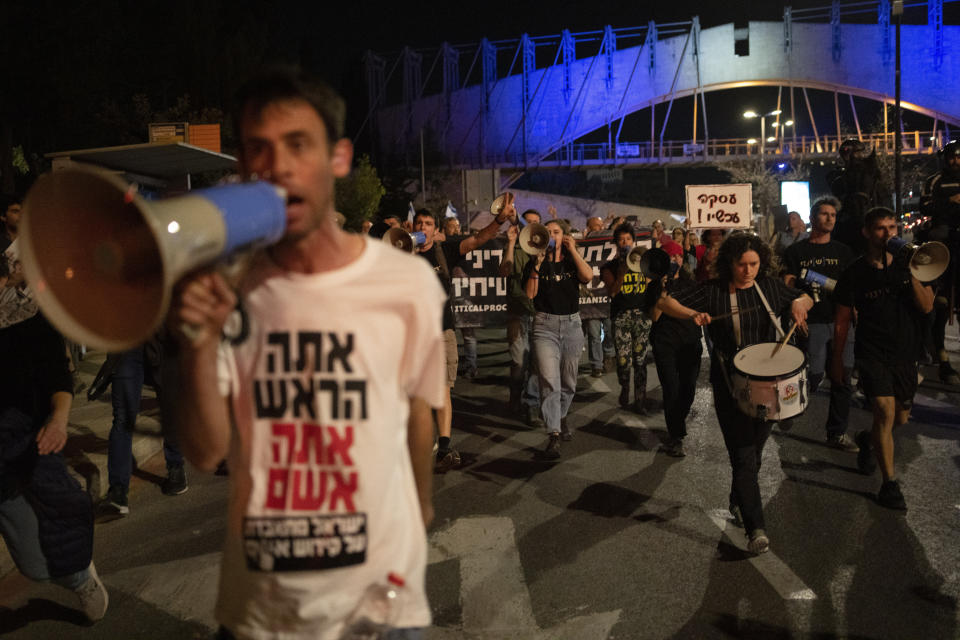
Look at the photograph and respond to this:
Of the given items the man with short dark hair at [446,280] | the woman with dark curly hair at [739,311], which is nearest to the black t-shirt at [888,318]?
the woman with dark curly hair at [739,311]

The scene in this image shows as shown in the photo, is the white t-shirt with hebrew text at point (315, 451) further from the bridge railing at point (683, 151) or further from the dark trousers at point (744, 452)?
the bridge railing at point (683, 151)

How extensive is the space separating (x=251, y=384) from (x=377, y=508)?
40 centimetres

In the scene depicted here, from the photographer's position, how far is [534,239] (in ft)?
24.5

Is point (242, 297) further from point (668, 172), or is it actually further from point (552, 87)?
point (668, 172)

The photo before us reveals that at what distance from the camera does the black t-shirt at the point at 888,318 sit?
5652 mm

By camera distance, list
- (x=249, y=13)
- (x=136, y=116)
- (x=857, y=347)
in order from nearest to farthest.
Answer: (x=857, y=347) → (x=136, y=116) → (x=249, y=13)

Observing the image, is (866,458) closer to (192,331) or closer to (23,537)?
(23,537)

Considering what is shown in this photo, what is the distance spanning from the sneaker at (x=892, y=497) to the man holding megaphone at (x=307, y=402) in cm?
448

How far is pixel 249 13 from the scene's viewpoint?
33.5 meters

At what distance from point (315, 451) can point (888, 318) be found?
16.2ft

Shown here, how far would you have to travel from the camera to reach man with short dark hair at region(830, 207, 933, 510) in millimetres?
5574

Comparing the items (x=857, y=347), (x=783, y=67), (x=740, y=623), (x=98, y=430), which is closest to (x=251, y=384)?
(x=740, y=623)

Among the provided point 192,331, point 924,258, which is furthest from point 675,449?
point 192,331

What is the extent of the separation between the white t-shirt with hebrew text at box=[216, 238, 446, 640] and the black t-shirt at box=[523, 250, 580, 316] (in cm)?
545
